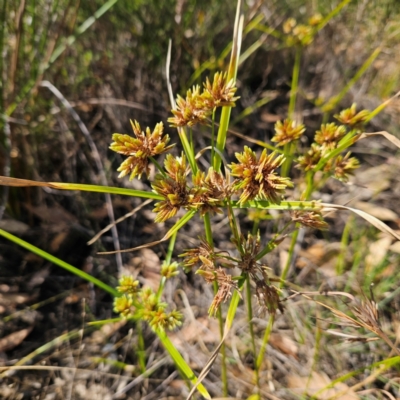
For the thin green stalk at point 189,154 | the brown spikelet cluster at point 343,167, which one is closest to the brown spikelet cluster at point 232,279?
the thin green stalk at point 189,154

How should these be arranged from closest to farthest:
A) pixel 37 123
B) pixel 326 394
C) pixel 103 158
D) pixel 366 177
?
pixel 326 394
pixel 37 123
pixel 103 158
pixel 366 177

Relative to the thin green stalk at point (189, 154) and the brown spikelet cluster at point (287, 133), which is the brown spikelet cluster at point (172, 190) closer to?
the thin green stalk at point (189, 154)

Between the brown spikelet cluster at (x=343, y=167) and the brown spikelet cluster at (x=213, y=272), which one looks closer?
the brown spikelet cluster at (x=213, y=272)

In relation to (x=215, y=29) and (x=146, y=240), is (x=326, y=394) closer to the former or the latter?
(x=146, y=240)

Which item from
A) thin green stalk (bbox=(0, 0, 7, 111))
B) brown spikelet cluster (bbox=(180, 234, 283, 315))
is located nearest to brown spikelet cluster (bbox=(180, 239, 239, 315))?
brown spikelet cluster (bbox=(180, 234, 283, 315))

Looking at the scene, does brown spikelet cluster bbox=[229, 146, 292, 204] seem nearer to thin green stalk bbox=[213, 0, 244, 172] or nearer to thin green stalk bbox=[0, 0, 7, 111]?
thin green stalk bbox=[213, 0, 244, 172]

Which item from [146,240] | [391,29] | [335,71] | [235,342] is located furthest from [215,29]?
[235,342]

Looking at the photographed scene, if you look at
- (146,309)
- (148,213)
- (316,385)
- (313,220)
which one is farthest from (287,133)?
(148,213)

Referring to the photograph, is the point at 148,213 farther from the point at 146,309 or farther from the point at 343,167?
the point at 343,167
